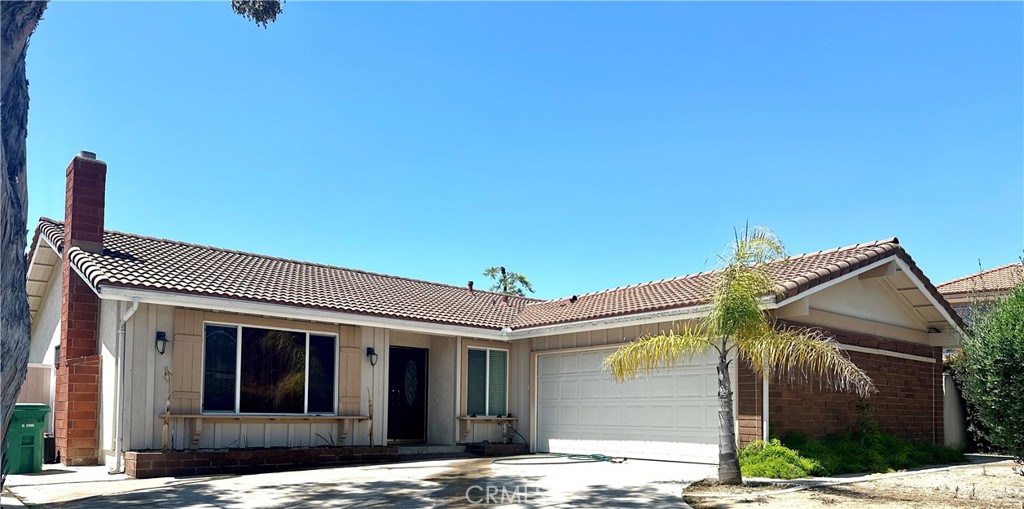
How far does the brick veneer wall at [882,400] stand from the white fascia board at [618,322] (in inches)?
68.6

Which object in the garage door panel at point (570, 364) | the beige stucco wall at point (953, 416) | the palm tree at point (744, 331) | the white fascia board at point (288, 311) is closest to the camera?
the palm tree at point (744, 331)

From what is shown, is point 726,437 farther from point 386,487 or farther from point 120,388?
point 120,388

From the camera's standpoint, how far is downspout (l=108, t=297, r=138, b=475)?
11797mm

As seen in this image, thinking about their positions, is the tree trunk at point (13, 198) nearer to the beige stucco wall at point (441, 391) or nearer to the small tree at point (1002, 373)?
the beige stucco wall at point (441, 391)

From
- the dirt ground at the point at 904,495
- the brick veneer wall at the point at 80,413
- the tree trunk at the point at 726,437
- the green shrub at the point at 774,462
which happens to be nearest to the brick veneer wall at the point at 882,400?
the green shrub at the point at 774,462

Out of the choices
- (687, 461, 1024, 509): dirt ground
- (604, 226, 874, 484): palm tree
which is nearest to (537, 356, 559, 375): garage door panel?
(604, 226, 874, 484): palm tree

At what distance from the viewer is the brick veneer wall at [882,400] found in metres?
12.9

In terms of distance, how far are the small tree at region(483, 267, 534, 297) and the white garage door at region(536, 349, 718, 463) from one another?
26.1 metres

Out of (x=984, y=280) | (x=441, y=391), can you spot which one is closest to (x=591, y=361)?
(x=441, y=391)

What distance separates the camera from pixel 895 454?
13.3 meters

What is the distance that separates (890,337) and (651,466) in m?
5.80

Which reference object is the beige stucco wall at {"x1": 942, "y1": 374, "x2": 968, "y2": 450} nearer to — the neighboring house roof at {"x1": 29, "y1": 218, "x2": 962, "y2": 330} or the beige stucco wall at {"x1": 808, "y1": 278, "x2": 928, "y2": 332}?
the beige stucco wall at {"x1": 808, "y1": 278, "x2": 928, "y2": 332}

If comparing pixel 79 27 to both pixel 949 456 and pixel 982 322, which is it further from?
pixel 949 456

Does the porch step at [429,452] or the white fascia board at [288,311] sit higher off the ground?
the white fascia board at [288,311]
